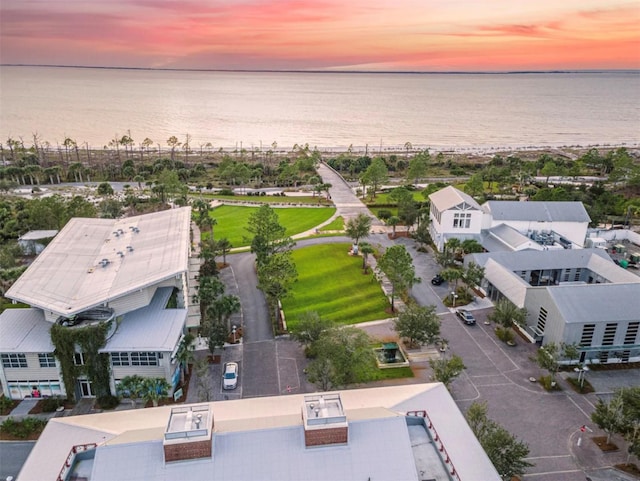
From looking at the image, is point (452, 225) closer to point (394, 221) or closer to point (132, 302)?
point (394, 221)

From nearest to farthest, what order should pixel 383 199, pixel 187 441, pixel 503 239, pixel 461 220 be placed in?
pixel 187 441 → pixel 503 239 → pixel 461 220 → pixel 383 199

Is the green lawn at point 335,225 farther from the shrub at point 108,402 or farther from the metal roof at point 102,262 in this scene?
the shrub at point 108,402

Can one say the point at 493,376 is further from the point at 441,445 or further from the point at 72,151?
the point at 72,151

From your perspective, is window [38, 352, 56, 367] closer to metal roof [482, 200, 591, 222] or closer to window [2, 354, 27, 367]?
window [2, 354, 27, 367]

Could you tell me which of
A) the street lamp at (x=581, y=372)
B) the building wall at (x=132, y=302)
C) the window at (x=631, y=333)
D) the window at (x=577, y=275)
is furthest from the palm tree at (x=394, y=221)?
the building wall at (x=132, y=302)

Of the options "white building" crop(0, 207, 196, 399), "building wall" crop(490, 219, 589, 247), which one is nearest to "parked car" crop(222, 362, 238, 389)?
"white building" crop(0, 207, 196, 399)

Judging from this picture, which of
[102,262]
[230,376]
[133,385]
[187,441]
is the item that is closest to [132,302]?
[102,262]
